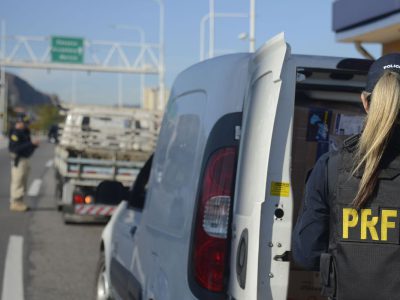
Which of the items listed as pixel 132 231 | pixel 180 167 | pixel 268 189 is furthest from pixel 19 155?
pixel 268 189

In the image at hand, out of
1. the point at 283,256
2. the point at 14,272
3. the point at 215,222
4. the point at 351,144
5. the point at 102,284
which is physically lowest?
the point at 14,272

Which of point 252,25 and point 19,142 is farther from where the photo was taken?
point 252,25

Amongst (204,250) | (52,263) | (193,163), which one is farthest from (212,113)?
(52,263)

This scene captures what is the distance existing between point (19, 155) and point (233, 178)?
10465 mm

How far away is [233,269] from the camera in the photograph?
115 inches

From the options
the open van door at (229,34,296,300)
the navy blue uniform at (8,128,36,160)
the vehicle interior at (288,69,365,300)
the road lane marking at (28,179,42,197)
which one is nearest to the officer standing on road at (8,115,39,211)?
the navy blue uniform at (8,128,36,160)

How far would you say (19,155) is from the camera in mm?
12758

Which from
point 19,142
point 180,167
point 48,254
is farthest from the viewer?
point 19,142

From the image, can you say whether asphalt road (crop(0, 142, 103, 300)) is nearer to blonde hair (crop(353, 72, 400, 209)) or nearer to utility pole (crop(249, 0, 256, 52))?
blonde hair (crop(353, 72, 400, 209))

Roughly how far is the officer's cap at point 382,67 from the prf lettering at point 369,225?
0.44 m

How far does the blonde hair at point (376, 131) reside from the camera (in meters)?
2.14

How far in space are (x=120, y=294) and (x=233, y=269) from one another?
5.69 feet

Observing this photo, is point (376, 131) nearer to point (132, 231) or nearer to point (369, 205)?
point (369, 205)

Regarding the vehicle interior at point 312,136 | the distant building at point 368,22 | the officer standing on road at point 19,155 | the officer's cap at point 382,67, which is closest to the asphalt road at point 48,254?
the officer standing on road at point 19,155
